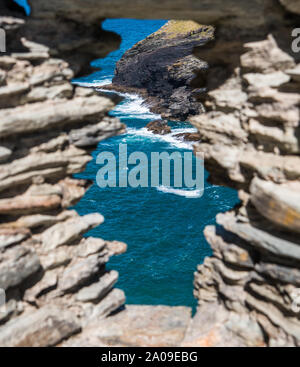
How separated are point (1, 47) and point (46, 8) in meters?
1.68

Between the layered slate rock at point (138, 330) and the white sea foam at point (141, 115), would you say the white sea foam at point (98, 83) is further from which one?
the layered slate rock at point (138, 330)

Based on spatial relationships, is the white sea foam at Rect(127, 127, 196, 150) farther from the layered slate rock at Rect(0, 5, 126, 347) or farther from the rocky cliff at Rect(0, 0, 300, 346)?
the layered slate rock at Rect(0, 5, 126, 347)

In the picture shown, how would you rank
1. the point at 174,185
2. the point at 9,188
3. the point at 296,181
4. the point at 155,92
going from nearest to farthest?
the point at 296,181 → the point at 9,188 → the point at 174,185 → the point at 155,92

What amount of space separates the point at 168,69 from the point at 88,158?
80214mm

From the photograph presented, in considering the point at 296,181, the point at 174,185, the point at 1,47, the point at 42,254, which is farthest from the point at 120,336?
the point at 174,185

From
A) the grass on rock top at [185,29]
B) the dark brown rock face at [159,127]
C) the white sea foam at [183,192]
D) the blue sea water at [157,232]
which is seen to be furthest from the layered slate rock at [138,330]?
the grass on rock top at [185,29]

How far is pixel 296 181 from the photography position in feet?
37.2

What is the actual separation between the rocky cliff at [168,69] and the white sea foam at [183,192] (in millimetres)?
28926

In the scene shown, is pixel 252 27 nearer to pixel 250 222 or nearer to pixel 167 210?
pixel 250 222

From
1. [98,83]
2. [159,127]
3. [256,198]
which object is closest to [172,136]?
[159,127]

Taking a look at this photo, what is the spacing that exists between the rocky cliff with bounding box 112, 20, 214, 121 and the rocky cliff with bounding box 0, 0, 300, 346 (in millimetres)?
64194

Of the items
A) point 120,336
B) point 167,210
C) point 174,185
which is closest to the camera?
point 120,336

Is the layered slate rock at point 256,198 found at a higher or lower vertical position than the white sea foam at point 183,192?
higher

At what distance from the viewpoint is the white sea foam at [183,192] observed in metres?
50.0
